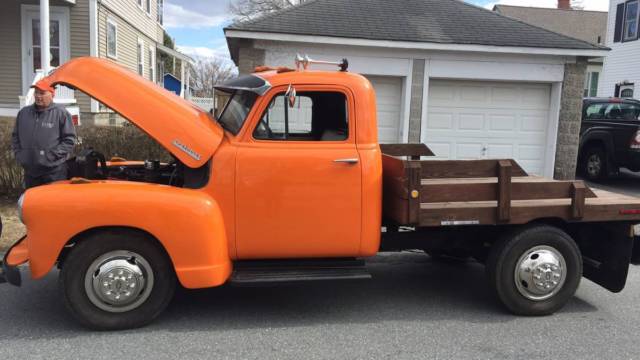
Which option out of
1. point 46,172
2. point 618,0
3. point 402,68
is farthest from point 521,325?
point 618,0

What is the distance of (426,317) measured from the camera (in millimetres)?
4879

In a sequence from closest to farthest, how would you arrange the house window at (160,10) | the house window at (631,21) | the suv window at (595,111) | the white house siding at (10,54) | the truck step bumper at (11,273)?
the truck step bumper at (11,273)
the suv window at (595,111)
the white house siding at (10,54)
the house window at (631,21)
the house window at (160,10)

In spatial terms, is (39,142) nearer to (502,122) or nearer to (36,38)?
(502,122)

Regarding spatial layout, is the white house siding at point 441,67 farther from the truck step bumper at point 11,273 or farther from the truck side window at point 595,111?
the truck step bumper at point 11,273

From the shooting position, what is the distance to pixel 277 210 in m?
4.55

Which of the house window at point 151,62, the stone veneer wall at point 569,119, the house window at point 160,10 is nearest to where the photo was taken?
the stone veneer wall at point 569,119

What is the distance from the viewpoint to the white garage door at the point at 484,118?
456 inches

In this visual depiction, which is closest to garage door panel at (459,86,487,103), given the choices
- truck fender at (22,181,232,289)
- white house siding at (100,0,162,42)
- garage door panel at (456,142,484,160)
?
garage door panel at (456,142,484,160)

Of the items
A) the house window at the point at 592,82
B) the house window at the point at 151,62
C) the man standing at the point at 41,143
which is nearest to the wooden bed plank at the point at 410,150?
the man standing at the point at 41,143

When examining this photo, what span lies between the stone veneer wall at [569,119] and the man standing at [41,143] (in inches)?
380

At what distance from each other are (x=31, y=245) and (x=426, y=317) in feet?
10.6

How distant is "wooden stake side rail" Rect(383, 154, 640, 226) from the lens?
4.69m

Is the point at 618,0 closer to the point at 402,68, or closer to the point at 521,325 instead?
the point at 402,68

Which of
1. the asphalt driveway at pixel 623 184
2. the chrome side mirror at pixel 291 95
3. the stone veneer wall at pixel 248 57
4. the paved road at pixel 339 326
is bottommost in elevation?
the paved road at pixel 339 326
